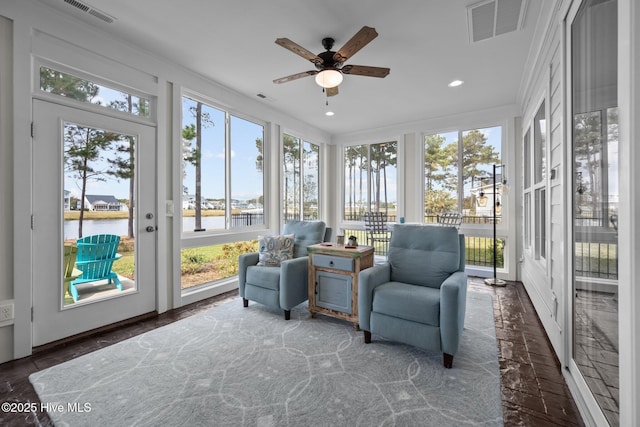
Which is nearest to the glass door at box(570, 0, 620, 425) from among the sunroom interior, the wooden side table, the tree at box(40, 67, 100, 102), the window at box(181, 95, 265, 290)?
the sunroom interior

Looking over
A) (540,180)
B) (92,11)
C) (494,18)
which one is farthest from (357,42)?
(540,180)

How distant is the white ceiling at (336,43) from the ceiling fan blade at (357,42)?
0.24 m

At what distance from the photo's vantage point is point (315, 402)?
169cm

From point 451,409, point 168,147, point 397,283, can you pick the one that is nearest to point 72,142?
point 168,147

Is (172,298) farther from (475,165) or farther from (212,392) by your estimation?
(475,165)

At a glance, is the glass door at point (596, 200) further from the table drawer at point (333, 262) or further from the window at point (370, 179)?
the window at point (370, 179)

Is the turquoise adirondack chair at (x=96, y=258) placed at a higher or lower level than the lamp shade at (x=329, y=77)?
lower

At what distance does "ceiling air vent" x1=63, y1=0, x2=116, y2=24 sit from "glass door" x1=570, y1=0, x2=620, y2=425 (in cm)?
344

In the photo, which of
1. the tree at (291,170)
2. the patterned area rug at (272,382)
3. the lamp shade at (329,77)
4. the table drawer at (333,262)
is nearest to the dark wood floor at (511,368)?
the patterned area rug at (272,382)

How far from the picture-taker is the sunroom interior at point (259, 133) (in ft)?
5.25

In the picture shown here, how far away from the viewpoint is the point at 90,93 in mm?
2686

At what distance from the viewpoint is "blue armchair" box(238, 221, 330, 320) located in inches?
116

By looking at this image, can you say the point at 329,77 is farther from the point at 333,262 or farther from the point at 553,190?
the point at 553,190

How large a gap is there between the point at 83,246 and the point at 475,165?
18.2 ft
